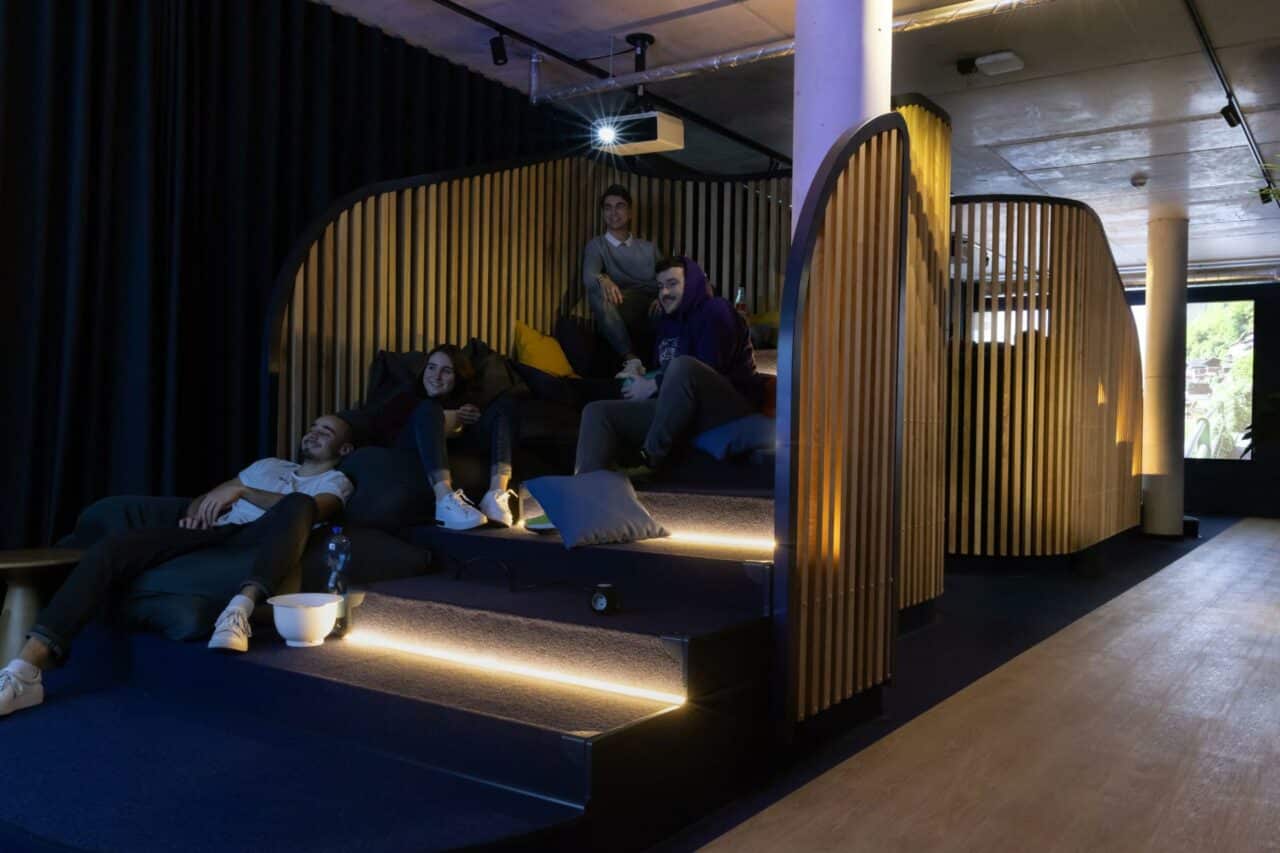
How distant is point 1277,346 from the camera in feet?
41.9

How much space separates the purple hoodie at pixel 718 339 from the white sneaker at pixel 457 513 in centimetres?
99

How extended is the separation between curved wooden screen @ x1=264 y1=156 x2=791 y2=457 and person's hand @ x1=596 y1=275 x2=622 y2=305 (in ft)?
1.54

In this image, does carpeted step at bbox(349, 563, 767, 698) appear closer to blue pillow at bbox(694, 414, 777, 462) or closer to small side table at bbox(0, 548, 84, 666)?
blue pillow at bbox(694, 414, 777, 462)

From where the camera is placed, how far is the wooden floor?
244cm

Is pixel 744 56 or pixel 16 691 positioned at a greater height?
pixel 744 56

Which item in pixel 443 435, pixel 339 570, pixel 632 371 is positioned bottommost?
pixel 339 570

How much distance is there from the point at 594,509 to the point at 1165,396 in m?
7.96

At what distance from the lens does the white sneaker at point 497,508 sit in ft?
12.5

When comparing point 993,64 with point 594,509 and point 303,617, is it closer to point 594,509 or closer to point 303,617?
point 594,509

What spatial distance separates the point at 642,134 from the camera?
6270 mm

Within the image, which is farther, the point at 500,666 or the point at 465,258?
the point at 465,258

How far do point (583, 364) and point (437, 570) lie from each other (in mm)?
2111

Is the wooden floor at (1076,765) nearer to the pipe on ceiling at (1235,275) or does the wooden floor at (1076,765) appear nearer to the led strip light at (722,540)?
the led strip light at (722,540)

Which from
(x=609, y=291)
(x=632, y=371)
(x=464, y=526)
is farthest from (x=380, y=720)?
(x=609, y=291)
